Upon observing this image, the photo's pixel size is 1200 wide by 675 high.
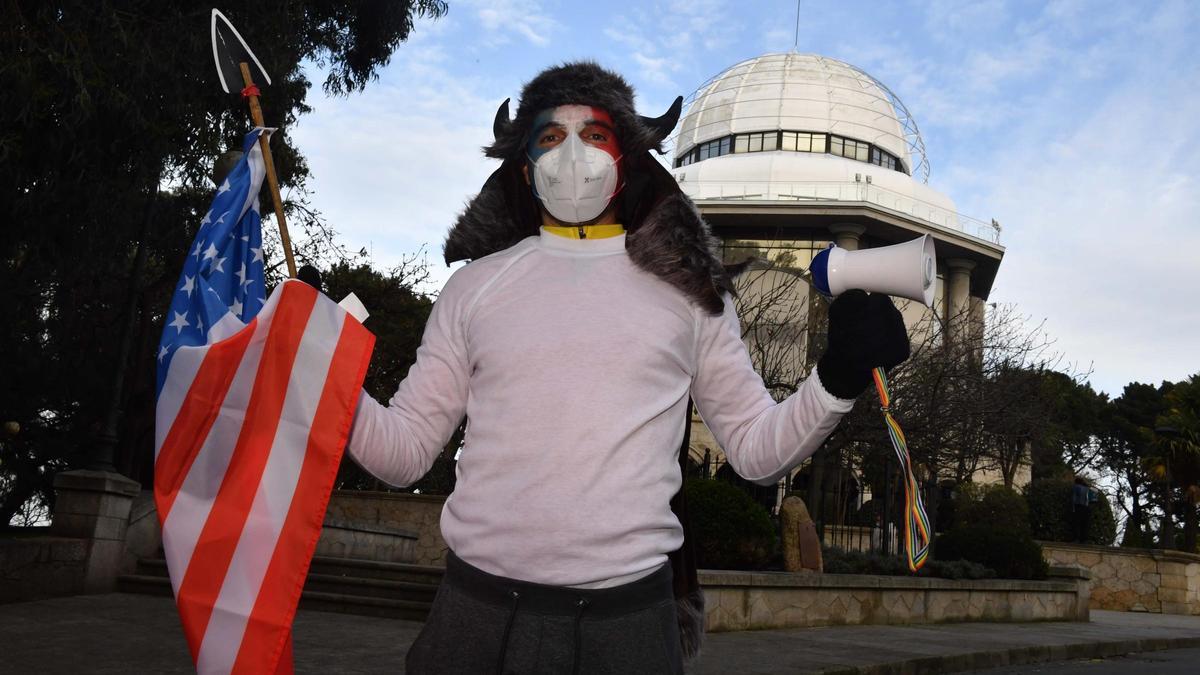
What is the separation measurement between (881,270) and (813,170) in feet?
151

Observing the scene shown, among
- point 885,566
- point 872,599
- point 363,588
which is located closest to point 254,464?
point 363,588

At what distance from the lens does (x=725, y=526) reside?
11.5 metres

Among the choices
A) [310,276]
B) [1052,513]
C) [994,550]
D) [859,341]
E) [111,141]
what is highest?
[111,141]

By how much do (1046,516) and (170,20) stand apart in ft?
76.7

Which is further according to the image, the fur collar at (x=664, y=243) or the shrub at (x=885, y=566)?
the shrub at (x=885, y=566)

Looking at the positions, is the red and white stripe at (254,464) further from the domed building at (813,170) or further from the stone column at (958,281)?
the stone column at (958,281)

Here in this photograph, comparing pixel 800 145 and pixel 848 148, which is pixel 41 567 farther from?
pixel 848 148

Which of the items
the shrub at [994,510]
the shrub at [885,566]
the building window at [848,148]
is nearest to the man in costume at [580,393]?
the shrub at [885,566]

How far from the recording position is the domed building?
41.4 metres

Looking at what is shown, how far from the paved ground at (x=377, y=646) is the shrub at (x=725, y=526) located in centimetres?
92

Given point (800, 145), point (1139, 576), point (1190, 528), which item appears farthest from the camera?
point (800, 145)

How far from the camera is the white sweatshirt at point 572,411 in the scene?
238cm

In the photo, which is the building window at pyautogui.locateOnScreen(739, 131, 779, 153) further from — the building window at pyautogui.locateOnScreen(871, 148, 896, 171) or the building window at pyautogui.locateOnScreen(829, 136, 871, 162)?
the building window at pyautogui.locateOnScreen(871, 148, 896, 171)

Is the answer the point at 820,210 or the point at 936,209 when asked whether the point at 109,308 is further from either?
the point at 936,209
